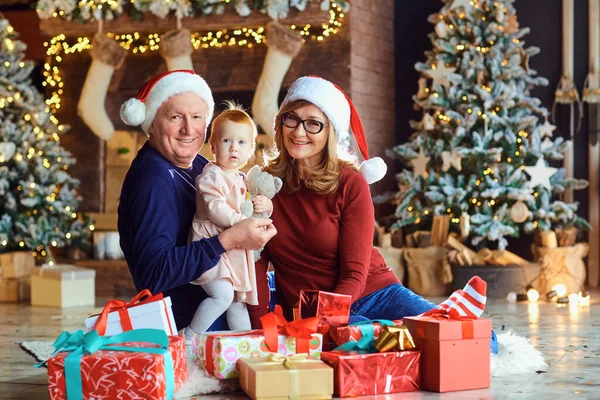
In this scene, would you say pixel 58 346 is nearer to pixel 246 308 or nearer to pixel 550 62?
pixel 246 308

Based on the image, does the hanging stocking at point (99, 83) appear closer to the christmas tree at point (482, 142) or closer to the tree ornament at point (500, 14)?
the christmas tree at point (482, 142)

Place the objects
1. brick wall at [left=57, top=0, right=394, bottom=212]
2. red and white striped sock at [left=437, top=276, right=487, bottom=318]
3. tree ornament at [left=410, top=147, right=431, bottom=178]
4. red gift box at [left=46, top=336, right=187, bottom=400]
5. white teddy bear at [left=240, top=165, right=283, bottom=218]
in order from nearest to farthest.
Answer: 1. red gift box at [left=46, top=336, right=187, bottom=400]
2. red and white striped sock at [left=437, top=276, right=487, bottom=318]
3. white teddy bear at [left=240, top=165, right=283, bottom=218]
4. tree ornament at [left=410, top=147, right=431, bottom=178]
5. brick wall at [left=57, top=0, right=394, bottom=212]

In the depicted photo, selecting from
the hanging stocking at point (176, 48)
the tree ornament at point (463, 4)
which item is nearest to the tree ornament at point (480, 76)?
the tree ornament at point (463, 4)

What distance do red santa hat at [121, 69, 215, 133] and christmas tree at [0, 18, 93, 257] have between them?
368 centimetres

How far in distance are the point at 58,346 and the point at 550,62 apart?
5216 mm

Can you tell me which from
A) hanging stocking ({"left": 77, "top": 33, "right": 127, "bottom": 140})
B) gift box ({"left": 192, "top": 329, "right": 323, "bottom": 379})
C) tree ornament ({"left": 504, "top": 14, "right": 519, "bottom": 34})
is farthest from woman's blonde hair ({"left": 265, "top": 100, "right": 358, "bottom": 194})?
hanging stocking ({"left": 77, "top": 33, "right": 127, "bottom": 140})

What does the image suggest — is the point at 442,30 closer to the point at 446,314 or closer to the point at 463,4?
the point at 463,4

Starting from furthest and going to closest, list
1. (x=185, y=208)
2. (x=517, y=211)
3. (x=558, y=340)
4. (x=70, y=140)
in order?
(x=70, y=140)
(x=517, y=211)
(x=558, y=340)
(x=185, y=208)

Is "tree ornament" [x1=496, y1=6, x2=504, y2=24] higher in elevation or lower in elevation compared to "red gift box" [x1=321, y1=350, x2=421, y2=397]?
higher

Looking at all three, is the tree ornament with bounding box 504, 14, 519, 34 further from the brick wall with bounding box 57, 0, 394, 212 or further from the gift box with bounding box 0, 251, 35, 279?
the gift box with bounding box 0, 251, 35, 279

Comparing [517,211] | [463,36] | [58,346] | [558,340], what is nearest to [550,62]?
[463,36]

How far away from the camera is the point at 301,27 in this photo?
6879 mm

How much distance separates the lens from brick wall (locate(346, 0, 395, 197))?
22.5 feet

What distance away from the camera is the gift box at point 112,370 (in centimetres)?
269
